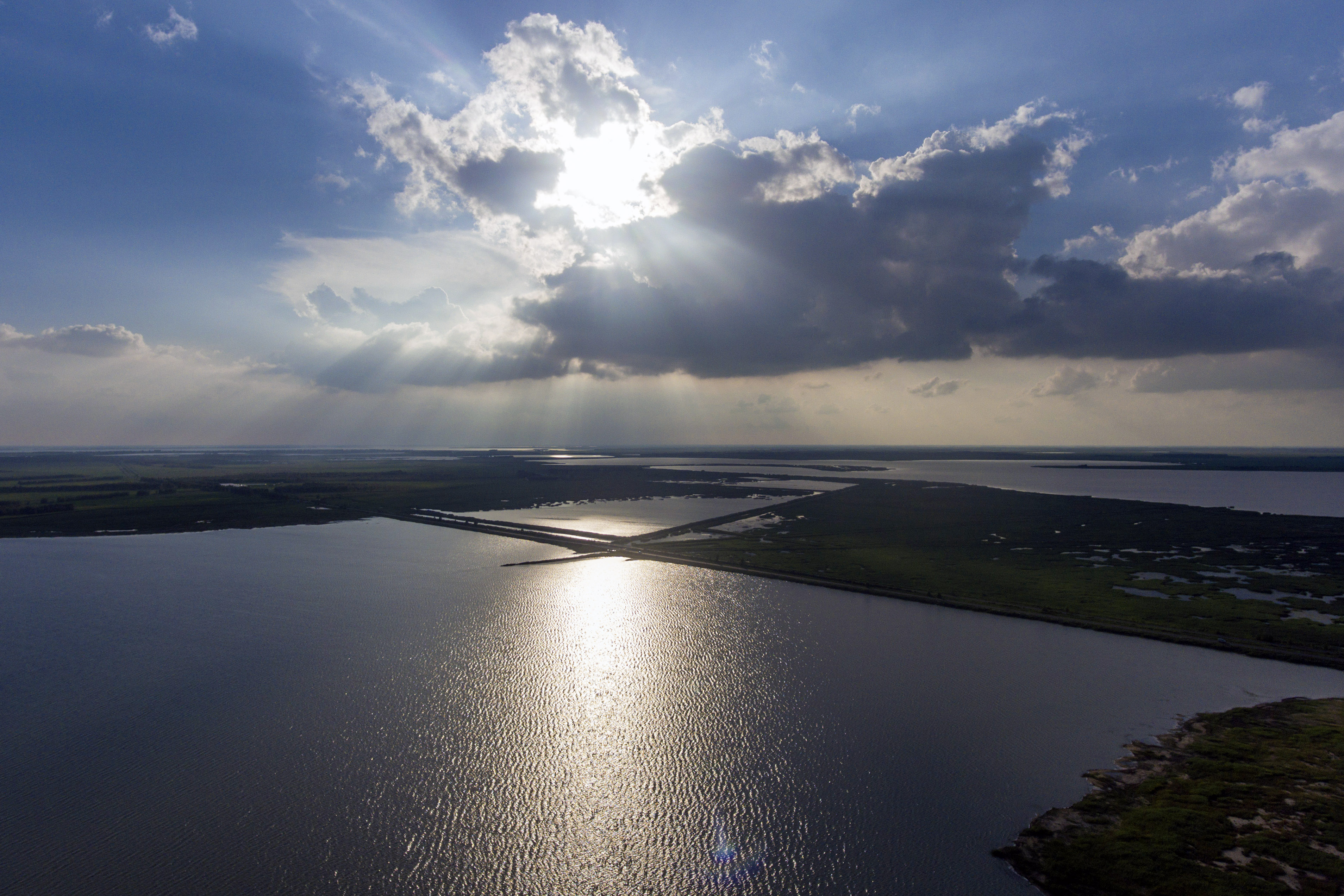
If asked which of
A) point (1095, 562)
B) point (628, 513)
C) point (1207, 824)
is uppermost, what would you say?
point (628, 513)

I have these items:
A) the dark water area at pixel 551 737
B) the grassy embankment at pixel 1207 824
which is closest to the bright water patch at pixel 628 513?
the dark water area at pixel 551 737

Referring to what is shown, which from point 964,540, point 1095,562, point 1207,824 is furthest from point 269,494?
point 1207,824

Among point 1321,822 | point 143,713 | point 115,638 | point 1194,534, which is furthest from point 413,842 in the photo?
point 1194,534

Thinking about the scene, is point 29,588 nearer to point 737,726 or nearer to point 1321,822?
point 737,726

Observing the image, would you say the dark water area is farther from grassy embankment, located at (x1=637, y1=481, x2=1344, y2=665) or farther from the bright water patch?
the bright water patch

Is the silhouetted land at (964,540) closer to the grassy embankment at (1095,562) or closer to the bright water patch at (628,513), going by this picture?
the grassy embankment at (1095,562)

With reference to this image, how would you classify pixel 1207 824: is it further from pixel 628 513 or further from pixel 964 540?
pixel 628 513
